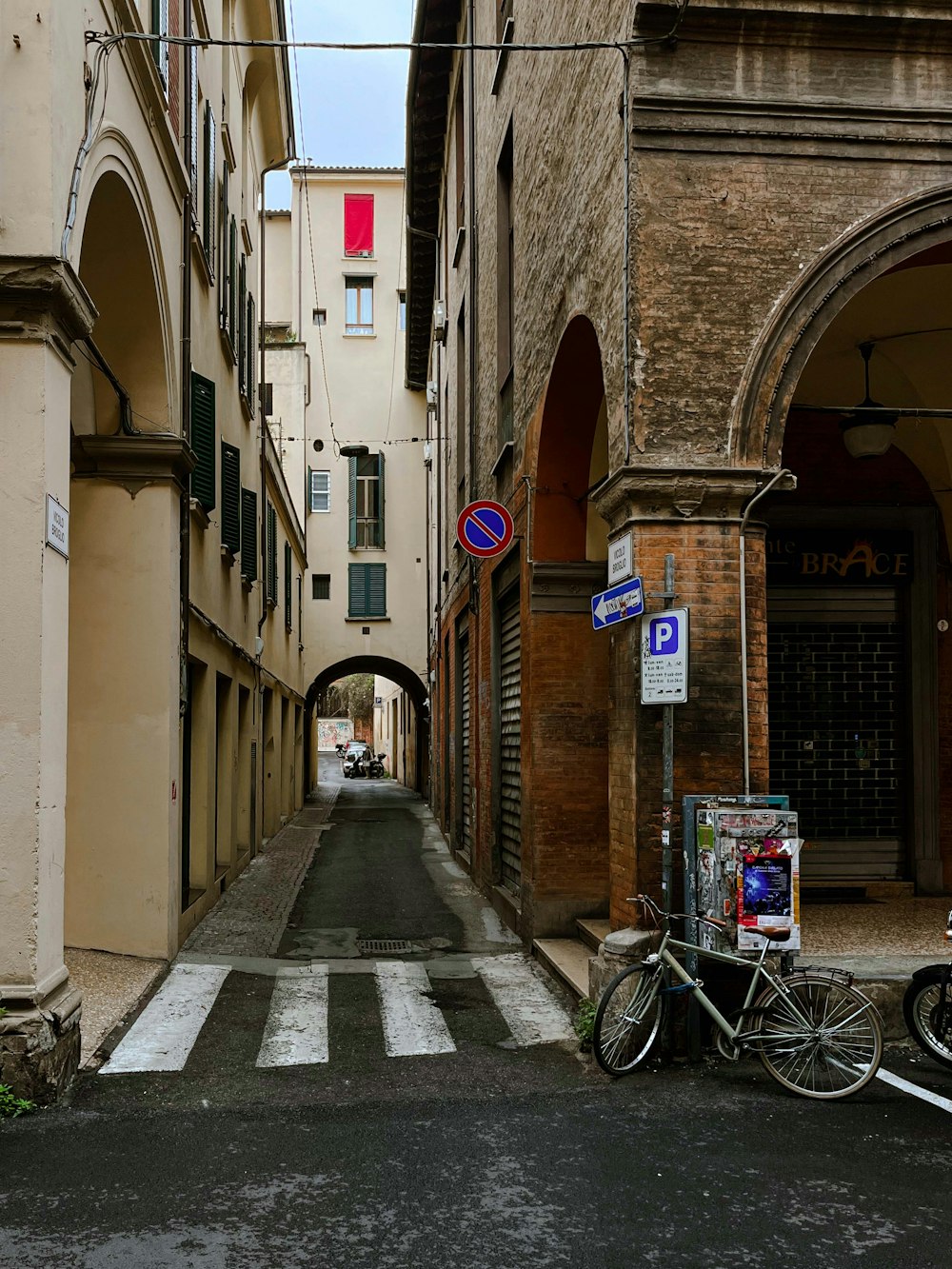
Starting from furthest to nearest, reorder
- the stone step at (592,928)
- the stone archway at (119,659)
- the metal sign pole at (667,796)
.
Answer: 1. the stone archway at (119,659)
2. the stone step at (592,928)
3. the metal sign pole at (667,796)

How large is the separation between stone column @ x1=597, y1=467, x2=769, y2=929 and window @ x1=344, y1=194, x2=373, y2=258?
95.9 feet

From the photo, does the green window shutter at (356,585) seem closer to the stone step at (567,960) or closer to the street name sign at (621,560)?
the stone step at (567,960)

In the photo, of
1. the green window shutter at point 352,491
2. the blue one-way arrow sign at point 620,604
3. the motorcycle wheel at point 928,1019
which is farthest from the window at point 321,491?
the motorcycle wheel at point 928,1019

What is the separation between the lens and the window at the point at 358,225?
114 ft

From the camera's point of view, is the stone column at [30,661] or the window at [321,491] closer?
the stone column at [30,661]

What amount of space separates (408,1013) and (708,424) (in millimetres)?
4325

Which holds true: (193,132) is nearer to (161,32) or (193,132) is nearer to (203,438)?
(161,32)

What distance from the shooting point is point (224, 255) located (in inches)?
603

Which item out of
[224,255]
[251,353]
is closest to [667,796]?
[224,255]

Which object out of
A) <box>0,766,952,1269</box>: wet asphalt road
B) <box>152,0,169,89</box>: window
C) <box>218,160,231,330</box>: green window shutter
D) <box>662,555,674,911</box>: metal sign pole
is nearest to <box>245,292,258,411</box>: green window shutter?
<box>218,160,231,330</box>: green window shutter

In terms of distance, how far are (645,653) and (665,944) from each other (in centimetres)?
167

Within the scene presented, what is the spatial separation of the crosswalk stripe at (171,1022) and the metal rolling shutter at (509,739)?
10.9ft

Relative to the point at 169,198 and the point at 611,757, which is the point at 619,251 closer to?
Answer: the point at 611,757

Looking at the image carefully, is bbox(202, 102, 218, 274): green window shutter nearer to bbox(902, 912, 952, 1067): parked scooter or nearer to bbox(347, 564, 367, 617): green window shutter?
bbox(902, 912, 952, 1067): parked scooter
